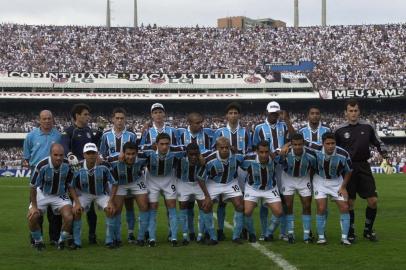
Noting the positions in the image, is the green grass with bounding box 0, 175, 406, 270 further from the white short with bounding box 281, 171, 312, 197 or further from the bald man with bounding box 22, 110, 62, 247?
the white short with bounding box 281, 171, 312, 197

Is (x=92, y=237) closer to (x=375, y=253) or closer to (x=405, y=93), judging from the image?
(x=375, y=253)

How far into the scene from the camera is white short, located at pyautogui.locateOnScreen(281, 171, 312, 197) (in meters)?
9.80

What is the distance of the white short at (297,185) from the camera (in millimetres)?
9805

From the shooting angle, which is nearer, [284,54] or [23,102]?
[23,102]

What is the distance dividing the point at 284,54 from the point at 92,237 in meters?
49.8

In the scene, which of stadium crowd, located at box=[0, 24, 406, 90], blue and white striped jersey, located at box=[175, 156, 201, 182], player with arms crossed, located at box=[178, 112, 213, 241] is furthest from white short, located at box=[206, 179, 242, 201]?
stadium crowd, located at box=[0, 24, 406, 90]

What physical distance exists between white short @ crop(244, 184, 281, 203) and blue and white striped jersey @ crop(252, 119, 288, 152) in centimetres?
81

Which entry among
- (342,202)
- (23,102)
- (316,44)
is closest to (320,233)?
(342,202)

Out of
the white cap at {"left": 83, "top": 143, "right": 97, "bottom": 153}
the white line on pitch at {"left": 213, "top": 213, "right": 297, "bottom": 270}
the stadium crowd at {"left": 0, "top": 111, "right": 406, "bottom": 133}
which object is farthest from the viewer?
the stadium crowd at {"left": 0, "top": 111, "right": 406, "bottom": 133}

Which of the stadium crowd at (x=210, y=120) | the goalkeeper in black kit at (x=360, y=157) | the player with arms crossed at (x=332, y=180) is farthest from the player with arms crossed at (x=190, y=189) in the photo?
the stadium crowd at (x=210, y=120)

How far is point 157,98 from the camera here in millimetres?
53469

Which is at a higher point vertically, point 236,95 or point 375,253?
point 236,95

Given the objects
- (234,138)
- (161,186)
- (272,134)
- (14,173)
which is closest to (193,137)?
(234,138)

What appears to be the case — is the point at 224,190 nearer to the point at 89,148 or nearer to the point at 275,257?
the point at 275,257
